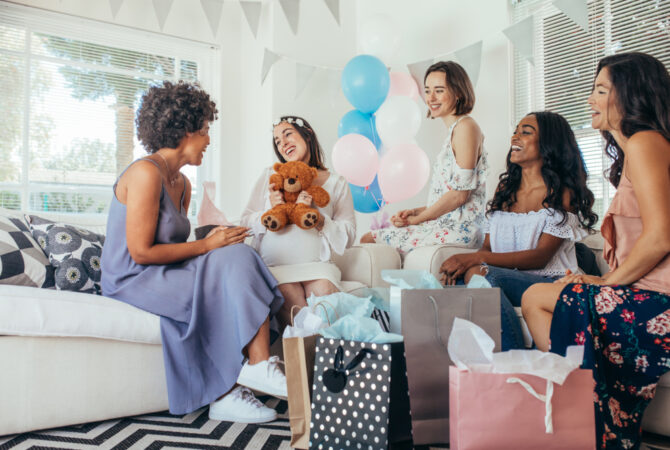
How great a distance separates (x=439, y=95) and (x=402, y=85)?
0.95 m

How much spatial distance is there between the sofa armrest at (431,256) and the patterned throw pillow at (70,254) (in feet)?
3.94

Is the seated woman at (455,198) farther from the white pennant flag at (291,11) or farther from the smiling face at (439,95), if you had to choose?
the white pennant flag at (291,11)

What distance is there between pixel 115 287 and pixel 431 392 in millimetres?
1052

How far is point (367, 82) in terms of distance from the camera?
309cm

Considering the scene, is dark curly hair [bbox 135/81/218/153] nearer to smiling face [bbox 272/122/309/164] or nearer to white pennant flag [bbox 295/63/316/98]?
smiling face [bbox 272/122/309/164]

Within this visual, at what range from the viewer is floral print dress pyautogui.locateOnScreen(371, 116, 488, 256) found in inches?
85.4

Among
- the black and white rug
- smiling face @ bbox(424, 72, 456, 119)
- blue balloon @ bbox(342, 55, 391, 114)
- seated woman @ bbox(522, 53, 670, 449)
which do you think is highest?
blue balloon @ bbox(342, 55, 391, 114)

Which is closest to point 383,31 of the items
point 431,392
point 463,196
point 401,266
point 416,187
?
point 416,187

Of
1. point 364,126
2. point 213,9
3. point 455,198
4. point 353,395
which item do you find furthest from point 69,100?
point 353,395

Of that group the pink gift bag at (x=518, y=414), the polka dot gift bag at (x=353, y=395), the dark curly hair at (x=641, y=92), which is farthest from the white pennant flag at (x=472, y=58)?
the pink gift bag at (x=518, y=414)

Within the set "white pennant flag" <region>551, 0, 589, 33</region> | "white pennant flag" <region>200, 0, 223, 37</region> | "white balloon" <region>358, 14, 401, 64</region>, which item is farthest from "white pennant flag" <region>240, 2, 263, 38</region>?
"white pennant flag" <region>551, 0, 589, 33</region>

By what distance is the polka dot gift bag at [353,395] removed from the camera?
3.77ft

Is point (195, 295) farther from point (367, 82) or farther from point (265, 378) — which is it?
point (367, 82)

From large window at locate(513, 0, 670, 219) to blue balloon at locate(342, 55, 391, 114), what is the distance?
832mm
